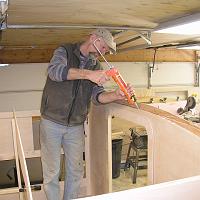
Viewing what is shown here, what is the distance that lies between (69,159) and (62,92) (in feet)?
1.67

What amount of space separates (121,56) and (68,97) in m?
2.97

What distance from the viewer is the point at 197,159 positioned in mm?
958

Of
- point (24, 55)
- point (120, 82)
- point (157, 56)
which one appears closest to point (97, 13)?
point (120, 82)

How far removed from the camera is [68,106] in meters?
1.81

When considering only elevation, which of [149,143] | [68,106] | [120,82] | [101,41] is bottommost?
[149,143]

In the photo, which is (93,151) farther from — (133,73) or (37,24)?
(133,73)

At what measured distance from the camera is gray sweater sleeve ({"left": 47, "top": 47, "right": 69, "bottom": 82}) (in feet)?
5.14

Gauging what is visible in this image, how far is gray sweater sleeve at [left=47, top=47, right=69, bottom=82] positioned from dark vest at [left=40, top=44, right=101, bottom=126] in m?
0.06

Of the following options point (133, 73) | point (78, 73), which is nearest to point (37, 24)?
point (78, 73)

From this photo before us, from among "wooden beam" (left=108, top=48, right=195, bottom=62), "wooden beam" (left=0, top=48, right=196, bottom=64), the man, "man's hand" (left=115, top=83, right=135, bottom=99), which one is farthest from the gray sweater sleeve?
"wooden beam" (left=108, top=48, right=195, bottom=62)

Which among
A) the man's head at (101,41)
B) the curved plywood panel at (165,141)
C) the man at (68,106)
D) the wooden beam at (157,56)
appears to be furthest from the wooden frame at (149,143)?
the wooden beam at (157,56)

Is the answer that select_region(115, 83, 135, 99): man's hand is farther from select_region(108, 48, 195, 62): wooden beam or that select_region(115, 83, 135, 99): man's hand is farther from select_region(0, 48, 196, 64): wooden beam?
select_region(108, 48, 195, 62): wooden beam

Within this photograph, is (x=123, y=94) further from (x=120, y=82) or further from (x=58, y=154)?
(x=58, y=154)

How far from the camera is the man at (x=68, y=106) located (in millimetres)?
1759
